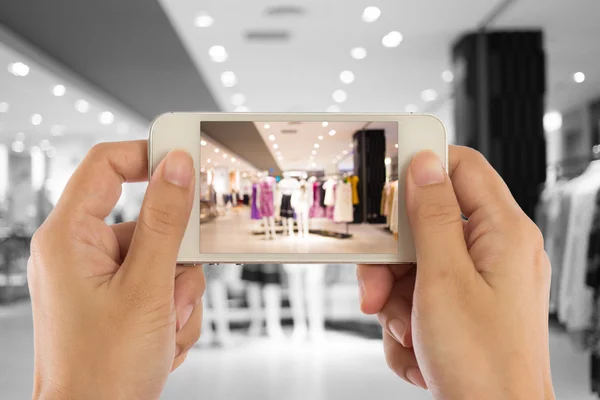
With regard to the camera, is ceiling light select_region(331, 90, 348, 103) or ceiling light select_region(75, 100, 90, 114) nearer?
ceiling light select_region(75, 100, 90, 114)

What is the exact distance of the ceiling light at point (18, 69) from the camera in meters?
2.87

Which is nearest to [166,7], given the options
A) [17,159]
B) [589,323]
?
[17,159]

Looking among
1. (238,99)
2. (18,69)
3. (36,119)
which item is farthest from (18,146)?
(238,99)

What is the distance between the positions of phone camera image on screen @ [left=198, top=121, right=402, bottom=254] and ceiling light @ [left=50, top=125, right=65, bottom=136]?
3.99 meters

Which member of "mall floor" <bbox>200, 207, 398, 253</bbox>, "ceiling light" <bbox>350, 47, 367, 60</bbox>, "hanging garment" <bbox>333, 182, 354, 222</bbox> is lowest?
"mall floor" <bbox>200, 207, 398, 253</bbox>

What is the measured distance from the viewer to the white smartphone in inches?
28.4

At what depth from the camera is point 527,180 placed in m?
3.32

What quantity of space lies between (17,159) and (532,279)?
437 centimetres

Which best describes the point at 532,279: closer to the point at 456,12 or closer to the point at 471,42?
the point at 456,12

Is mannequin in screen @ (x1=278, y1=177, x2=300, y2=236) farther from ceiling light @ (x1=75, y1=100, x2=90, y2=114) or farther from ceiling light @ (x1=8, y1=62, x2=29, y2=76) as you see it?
ceiling light @ (x1=75, y1=100, x2=90, y2=114)

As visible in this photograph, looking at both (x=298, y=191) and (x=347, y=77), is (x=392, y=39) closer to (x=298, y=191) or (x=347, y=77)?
(x=347, y=77)

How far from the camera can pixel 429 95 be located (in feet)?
16.9

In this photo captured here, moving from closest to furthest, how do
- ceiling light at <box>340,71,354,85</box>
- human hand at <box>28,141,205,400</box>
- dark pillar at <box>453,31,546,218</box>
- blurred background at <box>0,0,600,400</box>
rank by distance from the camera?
human hand at <box>28,141,205,400</box>, blurred background at <box>0,0,600,400</box>, dark pillar at <box>453,31,546,218</box>, ceiling light at <box>340,71,354,85</box>

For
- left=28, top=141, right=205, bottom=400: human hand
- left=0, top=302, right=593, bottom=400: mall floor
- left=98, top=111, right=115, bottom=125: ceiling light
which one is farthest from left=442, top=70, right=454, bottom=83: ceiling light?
left=28, top=141, right=205, bottom=400: human hand
